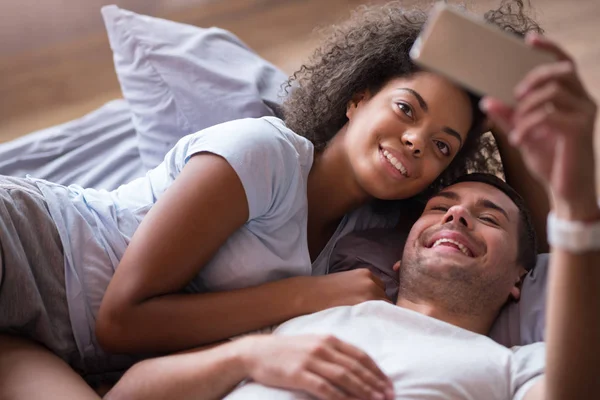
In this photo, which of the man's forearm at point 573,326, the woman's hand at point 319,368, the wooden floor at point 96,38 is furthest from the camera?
the wooden floor at point 96,38

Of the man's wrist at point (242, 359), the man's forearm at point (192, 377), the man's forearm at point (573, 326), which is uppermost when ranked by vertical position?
the man's forearm at point (573, 326)

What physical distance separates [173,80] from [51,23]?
106cm

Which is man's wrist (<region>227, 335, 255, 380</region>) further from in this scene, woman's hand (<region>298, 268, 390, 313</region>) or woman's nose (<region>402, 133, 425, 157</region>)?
woman's nose (<region>402, 133, 425, 157</region>)

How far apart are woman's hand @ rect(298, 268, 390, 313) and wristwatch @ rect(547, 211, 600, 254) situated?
Result: 467 mm

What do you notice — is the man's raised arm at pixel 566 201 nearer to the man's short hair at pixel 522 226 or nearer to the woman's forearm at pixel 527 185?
the man's short hair at pixel 522 226

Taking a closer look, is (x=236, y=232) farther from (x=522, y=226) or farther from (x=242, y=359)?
(x=522, y=226)

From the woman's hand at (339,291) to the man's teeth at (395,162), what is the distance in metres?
0.20

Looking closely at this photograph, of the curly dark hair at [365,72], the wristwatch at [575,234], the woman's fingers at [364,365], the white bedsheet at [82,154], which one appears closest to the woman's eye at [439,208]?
the curly dark hair at [365,72]

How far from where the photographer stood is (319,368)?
1.09 m

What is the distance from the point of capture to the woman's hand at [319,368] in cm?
107

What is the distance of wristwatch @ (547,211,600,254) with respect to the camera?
2.86ft

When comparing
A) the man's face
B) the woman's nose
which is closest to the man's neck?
the man's face

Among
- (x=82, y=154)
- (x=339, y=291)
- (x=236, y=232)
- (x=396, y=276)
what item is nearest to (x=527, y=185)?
(x=396, y=276)

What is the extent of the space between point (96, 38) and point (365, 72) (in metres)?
1.46
